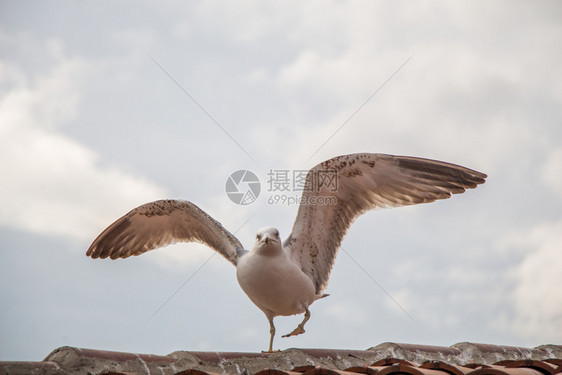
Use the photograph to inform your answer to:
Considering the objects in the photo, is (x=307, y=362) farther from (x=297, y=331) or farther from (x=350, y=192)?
(x=350, y=192)

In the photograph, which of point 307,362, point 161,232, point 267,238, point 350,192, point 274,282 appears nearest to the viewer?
point 307,362

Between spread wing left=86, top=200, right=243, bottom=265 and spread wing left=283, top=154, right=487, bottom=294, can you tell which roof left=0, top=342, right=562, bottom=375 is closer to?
spread wing left=283, top=154, right=487, bottom=294

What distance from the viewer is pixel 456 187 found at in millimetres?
6117

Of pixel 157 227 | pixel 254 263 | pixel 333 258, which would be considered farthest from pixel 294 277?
pixel 157 227

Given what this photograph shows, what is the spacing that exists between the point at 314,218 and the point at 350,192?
45 centimetres

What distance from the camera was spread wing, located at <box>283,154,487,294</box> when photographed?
5.89 m

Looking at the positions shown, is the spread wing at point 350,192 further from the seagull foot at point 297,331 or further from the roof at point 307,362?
the roof at point 307,362

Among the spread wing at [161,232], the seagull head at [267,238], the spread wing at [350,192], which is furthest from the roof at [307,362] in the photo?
the spread wing at [161,232]

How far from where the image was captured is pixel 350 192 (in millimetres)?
6176

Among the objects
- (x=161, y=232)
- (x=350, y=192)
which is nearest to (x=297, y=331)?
(x=350, y=192)

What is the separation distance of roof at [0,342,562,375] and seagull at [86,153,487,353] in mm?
1086

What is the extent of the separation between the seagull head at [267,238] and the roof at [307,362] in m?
1.16

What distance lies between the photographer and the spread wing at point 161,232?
6.27 meters

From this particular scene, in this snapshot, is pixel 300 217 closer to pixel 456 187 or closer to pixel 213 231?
pixel 213 231
